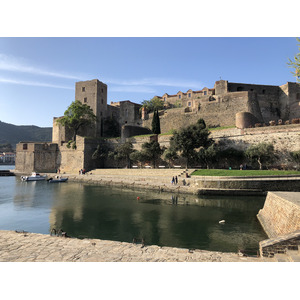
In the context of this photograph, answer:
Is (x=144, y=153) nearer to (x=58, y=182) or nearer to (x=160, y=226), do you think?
(x=58, y=182)

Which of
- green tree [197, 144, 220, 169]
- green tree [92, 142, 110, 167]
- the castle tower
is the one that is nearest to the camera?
green tree [197, 144, 220, 169]

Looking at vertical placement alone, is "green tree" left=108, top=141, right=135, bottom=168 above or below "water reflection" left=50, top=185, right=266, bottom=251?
above

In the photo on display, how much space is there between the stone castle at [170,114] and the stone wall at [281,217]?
66.7 feet

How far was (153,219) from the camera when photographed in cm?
1320

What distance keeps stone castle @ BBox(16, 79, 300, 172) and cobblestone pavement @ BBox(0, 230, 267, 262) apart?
2634cm

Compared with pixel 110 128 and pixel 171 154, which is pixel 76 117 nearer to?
pixel 110 128

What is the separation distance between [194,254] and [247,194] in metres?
15.3

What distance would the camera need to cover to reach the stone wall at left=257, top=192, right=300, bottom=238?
815cm

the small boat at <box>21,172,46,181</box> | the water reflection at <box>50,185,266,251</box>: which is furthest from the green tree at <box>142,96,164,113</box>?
the water reflection at <box>50,185,266,251</box>

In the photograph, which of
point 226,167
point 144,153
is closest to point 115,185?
point 144,153

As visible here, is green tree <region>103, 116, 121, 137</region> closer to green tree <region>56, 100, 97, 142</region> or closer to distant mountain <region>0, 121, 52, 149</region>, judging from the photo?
green tree <region>56, 100, 97, 142</region>

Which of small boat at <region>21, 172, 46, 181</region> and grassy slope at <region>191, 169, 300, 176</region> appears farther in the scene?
small boat at <region>21, 172, 46, 181</region>

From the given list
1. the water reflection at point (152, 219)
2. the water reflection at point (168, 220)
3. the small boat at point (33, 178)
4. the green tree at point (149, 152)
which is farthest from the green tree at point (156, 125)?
the water reflection at point (168, 220)

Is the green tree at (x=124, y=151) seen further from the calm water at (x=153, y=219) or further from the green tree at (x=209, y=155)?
the calm water at (x=153, y=219)
